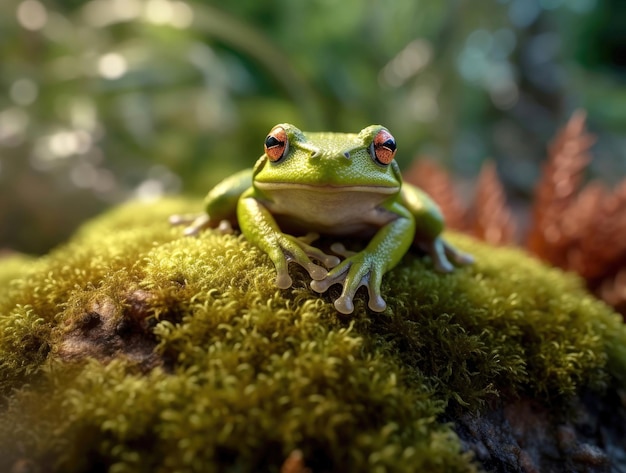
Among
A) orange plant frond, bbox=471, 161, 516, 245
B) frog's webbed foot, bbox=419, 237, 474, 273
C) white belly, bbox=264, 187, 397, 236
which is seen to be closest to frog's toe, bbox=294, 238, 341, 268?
white belly, bbox=264, 187, 397, 236

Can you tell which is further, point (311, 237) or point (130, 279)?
point (311, 237)

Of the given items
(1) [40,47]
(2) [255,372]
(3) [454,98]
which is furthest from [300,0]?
(2) [255,372]

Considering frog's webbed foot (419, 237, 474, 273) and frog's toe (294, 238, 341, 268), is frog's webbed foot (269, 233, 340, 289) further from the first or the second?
frog's webbed foot (419, 237, 474, 273)

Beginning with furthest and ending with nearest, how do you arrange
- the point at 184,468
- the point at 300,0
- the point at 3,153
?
the point at 300,0 → the point at 3,153 → the point at 184,468

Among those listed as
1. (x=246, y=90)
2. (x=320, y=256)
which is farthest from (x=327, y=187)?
(x=246, y=90)

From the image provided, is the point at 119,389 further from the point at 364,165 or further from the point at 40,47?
the point at 40,47

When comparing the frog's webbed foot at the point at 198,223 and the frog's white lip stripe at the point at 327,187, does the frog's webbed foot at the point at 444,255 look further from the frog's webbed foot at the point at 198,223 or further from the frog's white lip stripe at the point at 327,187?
the frog's webbed foot at the point at 198,223

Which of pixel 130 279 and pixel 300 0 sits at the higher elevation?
pixel 300 0
